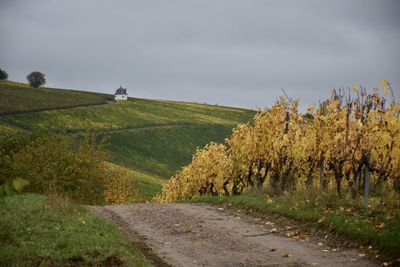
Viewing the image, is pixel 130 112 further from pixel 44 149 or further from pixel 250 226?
pixel 250 226

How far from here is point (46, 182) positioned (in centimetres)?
3042

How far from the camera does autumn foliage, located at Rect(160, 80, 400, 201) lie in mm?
18858

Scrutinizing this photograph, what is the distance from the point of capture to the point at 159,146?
9969cm

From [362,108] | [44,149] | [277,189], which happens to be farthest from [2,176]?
[362,108]

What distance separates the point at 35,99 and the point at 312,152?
323 ft

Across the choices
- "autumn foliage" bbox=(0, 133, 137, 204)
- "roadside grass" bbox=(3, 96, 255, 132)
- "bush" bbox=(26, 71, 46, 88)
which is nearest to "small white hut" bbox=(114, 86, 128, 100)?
"roadside grass" bbox=(3, 96, 255, 132)

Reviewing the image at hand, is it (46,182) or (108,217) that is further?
(46,182)

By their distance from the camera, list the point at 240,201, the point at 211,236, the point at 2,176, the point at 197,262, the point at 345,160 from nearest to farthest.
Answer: the point at 197,262 < the point at 211,236 < the point at 345,160 < the point at 240,201 < the point at 2,176

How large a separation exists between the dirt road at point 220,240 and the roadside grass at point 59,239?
4.04 ft

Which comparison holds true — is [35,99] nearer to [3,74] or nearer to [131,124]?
[131,124]

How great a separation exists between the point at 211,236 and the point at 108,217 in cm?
545

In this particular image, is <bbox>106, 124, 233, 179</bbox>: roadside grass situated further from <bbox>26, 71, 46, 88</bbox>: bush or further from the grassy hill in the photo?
<bbox>26, 71, 46, 88</bbox>: bush

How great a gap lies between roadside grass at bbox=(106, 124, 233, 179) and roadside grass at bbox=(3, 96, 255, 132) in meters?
3.60

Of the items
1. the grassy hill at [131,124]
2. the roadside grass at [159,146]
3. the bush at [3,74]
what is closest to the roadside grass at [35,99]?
the grassy hill at [131,124]
